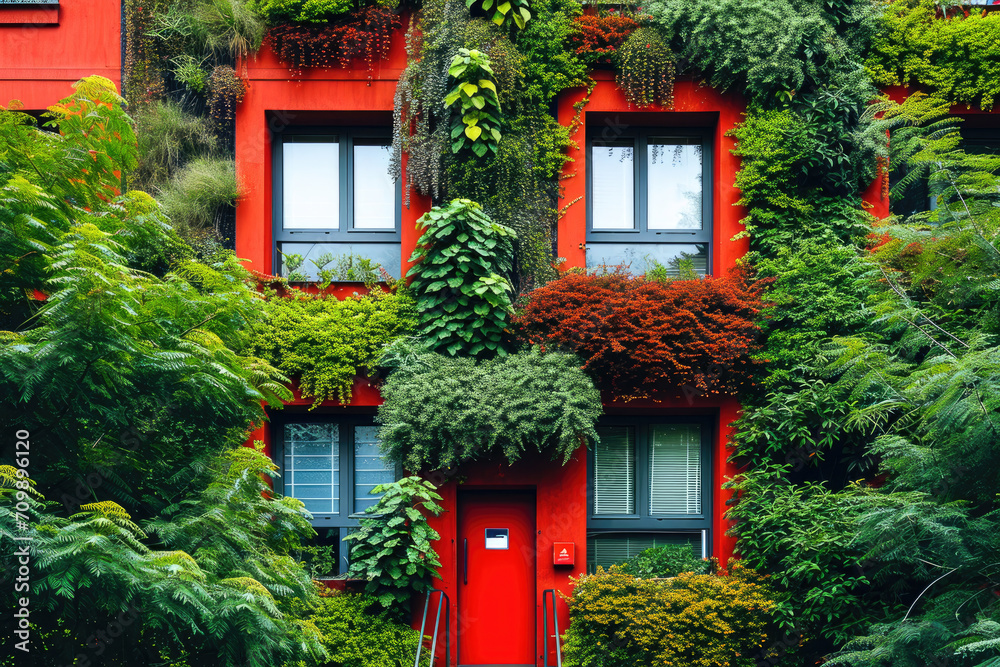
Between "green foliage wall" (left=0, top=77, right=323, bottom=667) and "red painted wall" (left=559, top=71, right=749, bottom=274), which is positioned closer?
"green foliage wall" (left=0, top=77, right=323, bottom=667)

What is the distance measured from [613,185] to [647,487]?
431 cm

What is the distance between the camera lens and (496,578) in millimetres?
10078

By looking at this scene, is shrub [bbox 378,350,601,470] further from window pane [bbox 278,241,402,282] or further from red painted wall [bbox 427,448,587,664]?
window pane [bbox 278,241,402,282]

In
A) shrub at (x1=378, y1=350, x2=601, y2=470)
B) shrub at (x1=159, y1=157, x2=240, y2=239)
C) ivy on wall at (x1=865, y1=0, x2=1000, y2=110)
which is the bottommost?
shrub at (x1=378, y1=350, x2=601, y2=470)

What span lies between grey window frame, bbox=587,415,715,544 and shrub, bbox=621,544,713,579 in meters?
0.40

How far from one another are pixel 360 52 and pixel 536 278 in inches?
155

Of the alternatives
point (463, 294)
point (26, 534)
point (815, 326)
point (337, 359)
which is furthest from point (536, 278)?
point (26, 534)

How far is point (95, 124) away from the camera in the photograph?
628 cm

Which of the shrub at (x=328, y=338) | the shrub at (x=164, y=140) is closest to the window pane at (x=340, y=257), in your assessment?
the shrub at (x=328, y=338)

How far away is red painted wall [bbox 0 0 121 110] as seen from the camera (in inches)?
406

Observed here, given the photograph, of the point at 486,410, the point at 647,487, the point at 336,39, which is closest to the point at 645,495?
the point at 647,487

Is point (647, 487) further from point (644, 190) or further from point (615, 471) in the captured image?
point (644, 190)

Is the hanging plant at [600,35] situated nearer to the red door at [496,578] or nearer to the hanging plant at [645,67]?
the hanging plant at [645,67]

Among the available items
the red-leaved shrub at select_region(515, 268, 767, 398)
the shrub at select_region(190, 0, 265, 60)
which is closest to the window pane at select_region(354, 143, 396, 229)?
the shrub at select_region(190, 0, 265, 60)
